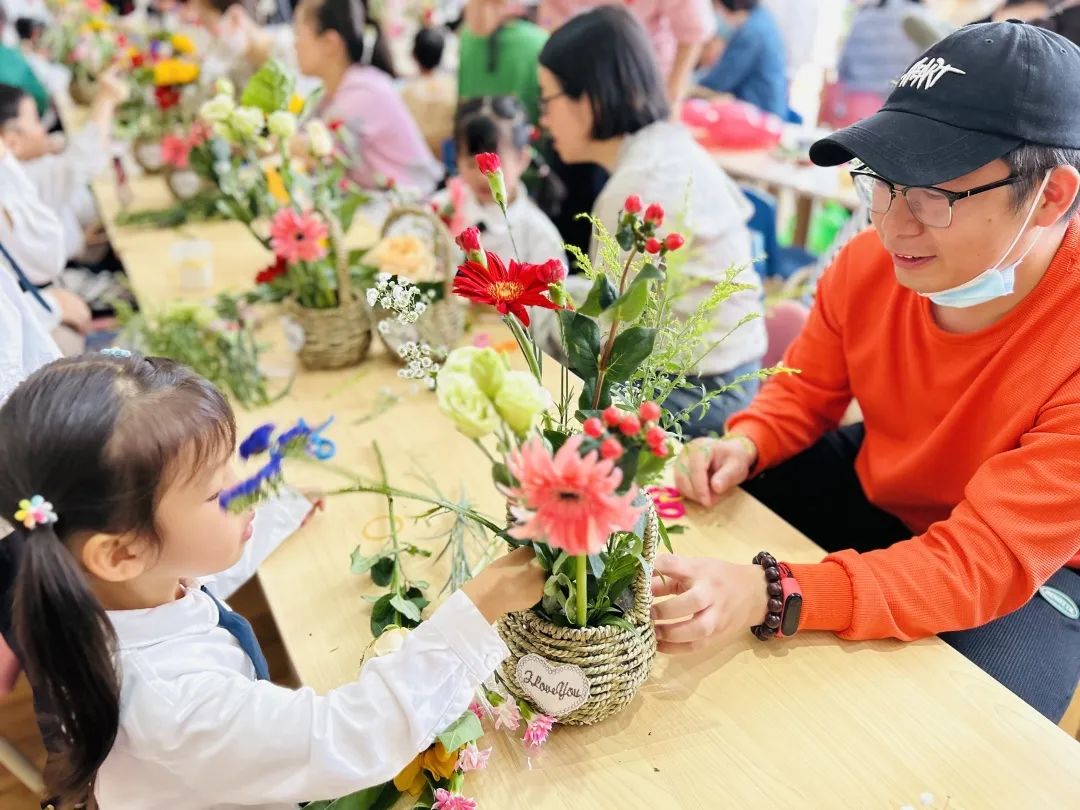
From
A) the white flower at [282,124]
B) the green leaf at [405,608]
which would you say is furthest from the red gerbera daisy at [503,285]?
the white flower at [282,124]

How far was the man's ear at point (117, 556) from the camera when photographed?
0.85m

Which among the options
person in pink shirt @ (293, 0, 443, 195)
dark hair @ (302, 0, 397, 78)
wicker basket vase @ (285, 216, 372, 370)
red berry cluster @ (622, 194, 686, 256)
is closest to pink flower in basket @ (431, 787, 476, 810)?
red berry cluster @ (622, 194, 686, 256)

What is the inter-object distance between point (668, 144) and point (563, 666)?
1416mm

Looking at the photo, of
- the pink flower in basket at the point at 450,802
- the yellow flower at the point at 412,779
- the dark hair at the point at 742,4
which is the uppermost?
the dark hair at the point at 742,4

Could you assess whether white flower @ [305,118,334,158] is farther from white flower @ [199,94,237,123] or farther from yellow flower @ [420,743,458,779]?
yellow flower @ [420,743,458,779]

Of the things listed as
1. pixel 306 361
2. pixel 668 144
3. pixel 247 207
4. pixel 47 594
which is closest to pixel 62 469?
pixel 47 594

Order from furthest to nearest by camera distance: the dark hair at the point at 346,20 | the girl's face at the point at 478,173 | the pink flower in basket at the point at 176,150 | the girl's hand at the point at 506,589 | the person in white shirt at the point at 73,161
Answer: the dark hair at the point at 346,20 → the person in white shirt at the point at 73,161 → the pink flower in basket at the point at 176,150 → the girl's face at the point at 478,173 → the girl's hand at the point at 506,589

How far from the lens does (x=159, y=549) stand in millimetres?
895

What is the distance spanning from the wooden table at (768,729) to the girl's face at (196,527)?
0.19 metres

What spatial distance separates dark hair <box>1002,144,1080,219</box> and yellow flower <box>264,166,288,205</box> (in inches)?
53.6

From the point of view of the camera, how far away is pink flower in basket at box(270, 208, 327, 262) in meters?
1.64

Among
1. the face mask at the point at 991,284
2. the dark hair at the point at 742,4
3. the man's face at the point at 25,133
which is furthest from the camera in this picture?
the dark hair at the point at 742,4

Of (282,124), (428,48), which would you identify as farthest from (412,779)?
(428,48)

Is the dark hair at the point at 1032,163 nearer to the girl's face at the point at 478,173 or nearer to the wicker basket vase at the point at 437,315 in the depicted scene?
the wicker basket vase at the point at 437,315
